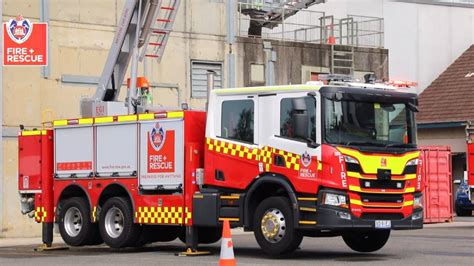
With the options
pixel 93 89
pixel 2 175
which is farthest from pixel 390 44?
pixel 2 175

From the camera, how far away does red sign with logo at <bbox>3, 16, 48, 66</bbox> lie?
2586 cm

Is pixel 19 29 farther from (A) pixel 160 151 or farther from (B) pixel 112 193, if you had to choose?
(A) pixel 160 151

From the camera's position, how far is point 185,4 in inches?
1146

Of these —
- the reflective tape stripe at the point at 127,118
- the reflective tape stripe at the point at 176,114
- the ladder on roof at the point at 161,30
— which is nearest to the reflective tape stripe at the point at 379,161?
the reflective tape stripe at the point at 176,114

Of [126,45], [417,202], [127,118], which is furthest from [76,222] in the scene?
[417,202]

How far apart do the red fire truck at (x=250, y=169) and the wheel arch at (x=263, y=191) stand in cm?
2

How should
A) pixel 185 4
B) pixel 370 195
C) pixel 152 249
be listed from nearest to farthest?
pixel 370 195
pixel 152 249
pixel 185 4

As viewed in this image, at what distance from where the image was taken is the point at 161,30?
23.1 metres

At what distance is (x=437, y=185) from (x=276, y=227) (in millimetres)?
15124

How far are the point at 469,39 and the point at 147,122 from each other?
2856cm

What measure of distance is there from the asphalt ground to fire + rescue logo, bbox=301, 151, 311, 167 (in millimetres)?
1562

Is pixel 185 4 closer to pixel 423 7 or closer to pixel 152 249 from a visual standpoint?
pixel 152 249

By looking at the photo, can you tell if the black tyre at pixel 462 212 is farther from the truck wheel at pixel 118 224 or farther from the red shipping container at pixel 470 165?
the truck wheel at pixel 118 224

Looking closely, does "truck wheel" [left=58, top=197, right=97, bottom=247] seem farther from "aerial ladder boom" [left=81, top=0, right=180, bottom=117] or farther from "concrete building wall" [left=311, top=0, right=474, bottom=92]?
"concrete building wall" [left=311, top=0, right=474, bottom=92]
